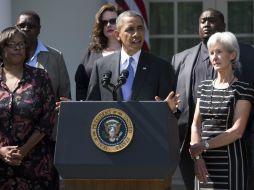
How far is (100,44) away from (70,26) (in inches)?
106

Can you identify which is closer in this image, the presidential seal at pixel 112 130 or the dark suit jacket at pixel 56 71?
the presidential seal at pixel 112 130

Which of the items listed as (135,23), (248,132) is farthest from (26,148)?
(248,132)

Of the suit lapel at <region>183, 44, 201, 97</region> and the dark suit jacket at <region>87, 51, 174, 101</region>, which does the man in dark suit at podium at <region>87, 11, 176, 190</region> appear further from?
the suit lapel at <region>183, 44, 201, 97</region>

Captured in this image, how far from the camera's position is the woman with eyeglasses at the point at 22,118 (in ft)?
20.1

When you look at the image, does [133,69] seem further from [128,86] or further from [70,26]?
[70,26]

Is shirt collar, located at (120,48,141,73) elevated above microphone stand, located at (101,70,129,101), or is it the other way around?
shirt collar, located at (120,48,141,73)

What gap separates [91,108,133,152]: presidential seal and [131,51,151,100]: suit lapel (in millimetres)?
764

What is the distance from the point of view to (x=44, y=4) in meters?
9.87

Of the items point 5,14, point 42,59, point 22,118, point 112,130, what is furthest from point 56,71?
point 112,130

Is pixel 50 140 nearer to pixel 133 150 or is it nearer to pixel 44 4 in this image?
pixel 133 150

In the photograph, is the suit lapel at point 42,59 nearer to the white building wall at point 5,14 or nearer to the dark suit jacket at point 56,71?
the dark suit jacket at point 56,71

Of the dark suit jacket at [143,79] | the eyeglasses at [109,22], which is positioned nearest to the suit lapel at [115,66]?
the dark suit jacket at [143,79]

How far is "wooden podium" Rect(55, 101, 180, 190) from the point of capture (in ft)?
16.8

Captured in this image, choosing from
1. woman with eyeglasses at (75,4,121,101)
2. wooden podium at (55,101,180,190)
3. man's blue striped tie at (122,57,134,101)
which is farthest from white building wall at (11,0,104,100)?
wooden podium at (55,101,180,190)
